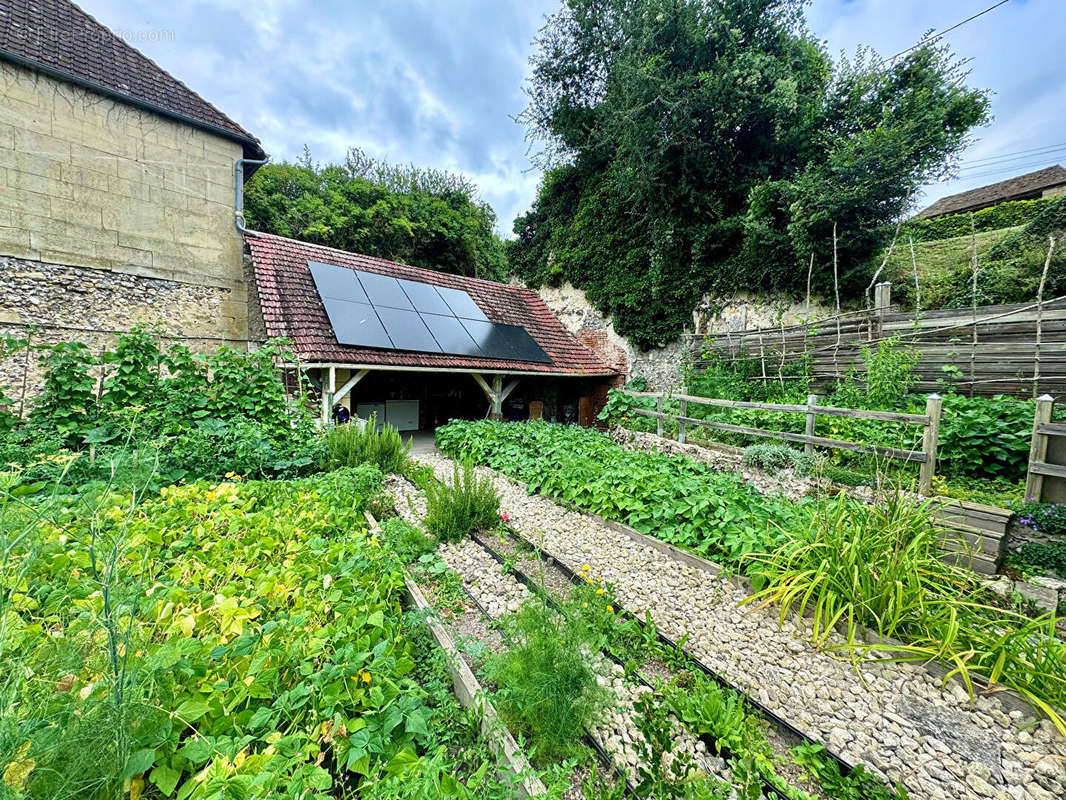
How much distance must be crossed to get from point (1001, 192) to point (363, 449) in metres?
21.5

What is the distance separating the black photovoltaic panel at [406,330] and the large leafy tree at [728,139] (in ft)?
15.8

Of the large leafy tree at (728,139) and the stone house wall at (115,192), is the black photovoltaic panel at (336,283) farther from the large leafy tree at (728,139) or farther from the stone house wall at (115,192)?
the large leafy tree at (728,139)

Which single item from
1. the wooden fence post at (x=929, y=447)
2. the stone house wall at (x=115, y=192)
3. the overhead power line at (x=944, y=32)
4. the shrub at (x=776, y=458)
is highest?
the overhead power line at (x=944, y=32)

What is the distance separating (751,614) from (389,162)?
2044 cm

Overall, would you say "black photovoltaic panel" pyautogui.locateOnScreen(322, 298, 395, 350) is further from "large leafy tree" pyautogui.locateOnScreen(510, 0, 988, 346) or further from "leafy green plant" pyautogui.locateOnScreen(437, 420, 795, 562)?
"large leafy tree" pyautogui.locateOnScreen(510, 0, 988, 346)

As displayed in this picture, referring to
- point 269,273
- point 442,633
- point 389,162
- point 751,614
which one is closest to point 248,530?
point 442,633

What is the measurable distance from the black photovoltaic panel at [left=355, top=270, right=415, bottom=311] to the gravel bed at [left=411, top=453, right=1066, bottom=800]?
6805 mm

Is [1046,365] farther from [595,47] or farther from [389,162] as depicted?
[389,162]

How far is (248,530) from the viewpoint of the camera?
2.32 m

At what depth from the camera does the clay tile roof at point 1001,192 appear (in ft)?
40.3

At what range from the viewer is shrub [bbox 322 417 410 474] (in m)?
4.29

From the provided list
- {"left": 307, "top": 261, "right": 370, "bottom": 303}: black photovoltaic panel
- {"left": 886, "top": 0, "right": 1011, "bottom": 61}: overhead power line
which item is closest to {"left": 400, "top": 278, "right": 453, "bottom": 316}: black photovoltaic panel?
{"left": 307, "top": 261, "right": 370, "bottom": 303}: black photovoltaic panel

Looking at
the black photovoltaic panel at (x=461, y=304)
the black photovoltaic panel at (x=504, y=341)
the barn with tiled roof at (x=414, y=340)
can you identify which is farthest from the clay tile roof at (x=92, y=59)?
the black photovoltaic panel at (x=504, y=341)

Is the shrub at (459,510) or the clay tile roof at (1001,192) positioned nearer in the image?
the shrub at (459,510)
